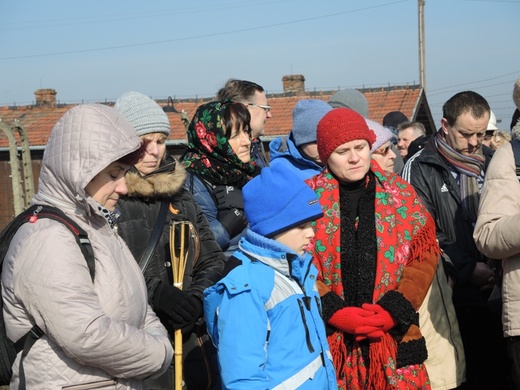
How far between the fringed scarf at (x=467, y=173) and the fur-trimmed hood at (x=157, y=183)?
1.94 meters

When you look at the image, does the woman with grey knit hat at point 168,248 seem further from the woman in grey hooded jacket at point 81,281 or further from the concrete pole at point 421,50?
the concrete pole at point 421,50

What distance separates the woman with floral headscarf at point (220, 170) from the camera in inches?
188

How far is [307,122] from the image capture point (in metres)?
5.09

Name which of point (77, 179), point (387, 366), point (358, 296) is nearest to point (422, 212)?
point (358, 296)

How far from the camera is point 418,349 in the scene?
4000mm

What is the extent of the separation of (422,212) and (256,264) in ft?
4.36

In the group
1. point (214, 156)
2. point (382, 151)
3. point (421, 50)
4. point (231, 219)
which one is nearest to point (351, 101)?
point (382, 151)

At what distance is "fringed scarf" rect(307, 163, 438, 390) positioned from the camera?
156 inches

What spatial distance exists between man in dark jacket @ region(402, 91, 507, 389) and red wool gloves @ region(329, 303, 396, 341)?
4.45 feet

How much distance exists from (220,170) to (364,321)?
4.69 feet

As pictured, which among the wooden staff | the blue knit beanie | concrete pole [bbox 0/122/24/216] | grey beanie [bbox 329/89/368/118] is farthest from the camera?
concrete pole [bbox 0/122/24/216]

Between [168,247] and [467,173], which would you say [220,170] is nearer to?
[168,247]

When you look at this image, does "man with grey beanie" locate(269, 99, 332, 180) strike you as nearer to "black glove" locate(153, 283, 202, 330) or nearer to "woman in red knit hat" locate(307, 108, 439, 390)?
"woman in red knit hat" locate(307, 108, 439, 390)

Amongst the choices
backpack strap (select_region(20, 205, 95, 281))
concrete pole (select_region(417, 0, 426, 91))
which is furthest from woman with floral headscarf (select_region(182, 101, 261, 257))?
concrete pole (select_region(417, 0, 426, 91))
